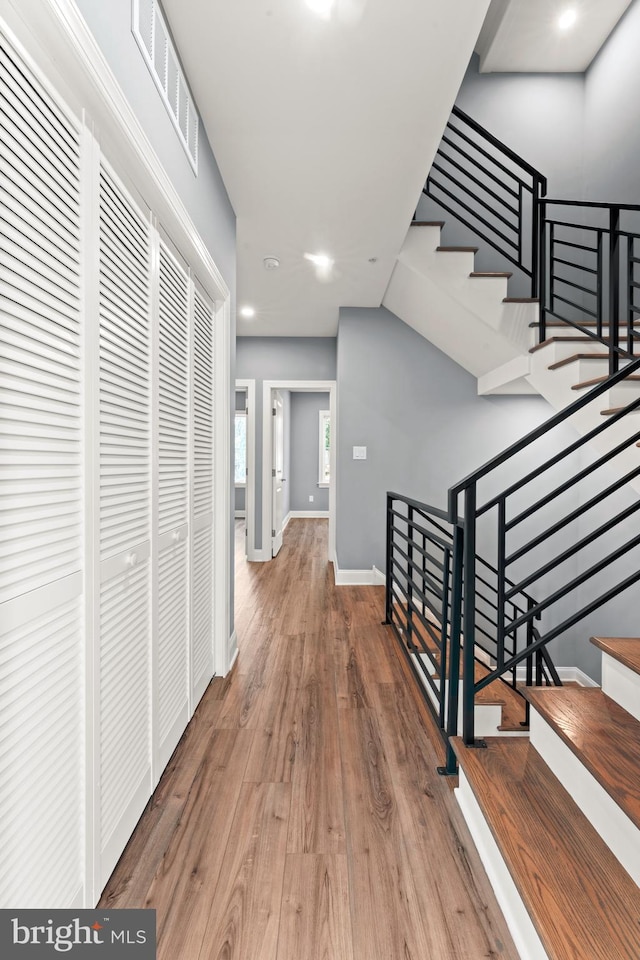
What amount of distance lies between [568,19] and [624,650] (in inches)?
189

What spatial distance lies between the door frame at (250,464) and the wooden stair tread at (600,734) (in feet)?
13.8

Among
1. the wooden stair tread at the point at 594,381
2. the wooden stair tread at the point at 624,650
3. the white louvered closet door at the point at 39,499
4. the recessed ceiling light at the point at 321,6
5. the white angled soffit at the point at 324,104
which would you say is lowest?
the wooden stair tread at the point at 624,650

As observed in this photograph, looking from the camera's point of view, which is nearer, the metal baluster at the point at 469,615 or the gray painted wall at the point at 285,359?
the metal baluster at the point at 469,615

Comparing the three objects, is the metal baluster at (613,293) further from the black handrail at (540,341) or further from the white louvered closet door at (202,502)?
the white louvered closet door at (202,502)

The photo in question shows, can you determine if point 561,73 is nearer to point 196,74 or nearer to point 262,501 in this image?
point 196,74

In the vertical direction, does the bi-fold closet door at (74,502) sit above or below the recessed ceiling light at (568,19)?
below

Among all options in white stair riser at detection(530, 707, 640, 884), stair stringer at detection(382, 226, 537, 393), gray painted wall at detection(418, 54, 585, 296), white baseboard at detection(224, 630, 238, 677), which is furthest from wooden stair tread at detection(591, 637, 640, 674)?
gray painted wall at detection(418, 54, 585, 296)

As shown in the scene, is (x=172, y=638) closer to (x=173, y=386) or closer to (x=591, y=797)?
(x=173, y=386)

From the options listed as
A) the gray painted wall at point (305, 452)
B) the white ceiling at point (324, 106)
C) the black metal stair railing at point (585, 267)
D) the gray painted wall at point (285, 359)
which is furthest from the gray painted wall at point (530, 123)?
the gray painted wall at point (305, 452)

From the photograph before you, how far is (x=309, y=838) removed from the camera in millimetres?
1479

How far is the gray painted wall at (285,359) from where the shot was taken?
17.7 ft

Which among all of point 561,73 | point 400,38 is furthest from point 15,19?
point 561,73

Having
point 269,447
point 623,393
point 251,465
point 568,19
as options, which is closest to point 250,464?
point 251,465

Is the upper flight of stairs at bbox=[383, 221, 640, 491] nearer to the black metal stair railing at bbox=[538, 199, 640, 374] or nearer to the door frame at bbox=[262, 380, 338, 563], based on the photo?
the black metal stair railing at bbox=[538, 199, 640, 374]
